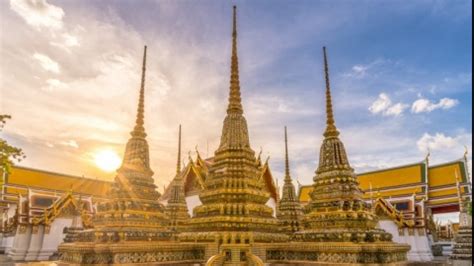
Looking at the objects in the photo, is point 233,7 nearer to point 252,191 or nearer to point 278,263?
point 252,191

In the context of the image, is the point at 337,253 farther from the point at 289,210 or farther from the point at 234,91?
the point at 289,210

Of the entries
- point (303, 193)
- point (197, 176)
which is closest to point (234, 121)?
point (197, 176)

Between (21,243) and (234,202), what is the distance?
22.2 m

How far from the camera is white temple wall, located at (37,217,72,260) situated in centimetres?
2486

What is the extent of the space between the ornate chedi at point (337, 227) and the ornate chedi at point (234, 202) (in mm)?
899

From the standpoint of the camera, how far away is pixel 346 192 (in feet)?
30.8

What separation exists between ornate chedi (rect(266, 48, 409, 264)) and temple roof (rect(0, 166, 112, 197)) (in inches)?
1000

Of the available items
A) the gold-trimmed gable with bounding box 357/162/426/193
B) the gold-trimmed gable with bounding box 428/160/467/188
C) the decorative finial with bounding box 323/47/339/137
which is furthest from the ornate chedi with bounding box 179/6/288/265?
the gold-trimmed gable with bounding box 428/160/467/188

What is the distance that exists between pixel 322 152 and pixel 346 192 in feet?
5.63

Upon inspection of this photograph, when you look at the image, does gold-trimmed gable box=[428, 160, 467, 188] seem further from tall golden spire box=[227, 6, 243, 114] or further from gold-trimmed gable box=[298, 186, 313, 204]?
tall golden spire box=[227, 6, 243, 114]

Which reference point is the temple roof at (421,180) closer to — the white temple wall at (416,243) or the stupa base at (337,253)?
the white temple wall at (416,243)

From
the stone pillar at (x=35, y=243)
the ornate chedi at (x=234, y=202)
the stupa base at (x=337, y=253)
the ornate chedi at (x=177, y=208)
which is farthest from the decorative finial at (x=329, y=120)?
the stone pillar at (x=35, y=243)

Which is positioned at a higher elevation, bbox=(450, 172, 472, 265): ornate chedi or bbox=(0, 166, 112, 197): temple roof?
bbox=(0, 166, 112, 197): temple roof

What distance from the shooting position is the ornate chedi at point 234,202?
9.04m
